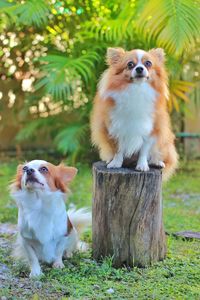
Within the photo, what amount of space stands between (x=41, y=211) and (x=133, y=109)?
92 cm

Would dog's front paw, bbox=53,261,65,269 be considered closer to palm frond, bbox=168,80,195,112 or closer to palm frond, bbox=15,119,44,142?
palm frond, bbox=168,80,195,112

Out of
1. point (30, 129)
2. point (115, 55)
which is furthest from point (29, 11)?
point (115, 55)

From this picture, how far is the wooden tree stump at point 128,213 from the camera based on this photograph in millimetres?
3518

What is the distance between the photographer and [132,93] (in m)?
3.42

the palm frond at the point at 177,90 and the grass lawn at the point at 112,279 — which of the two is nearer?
the grass lawn at the point at 112,279


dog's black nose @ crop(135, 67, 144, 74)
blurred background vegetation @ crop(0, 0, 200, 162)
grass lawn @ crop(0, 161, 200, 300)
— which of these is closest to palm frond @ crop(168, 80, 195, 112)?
blurred background vegetation @ crop(0, 0, 200, 162)

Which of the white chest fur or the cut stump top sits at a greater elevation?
the white chest fur

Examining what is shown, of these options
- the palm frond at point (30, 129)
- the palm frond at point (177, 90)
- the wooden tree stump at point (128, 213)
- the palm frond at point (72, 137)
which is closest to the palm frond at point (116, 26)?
the palm frond at point (177, 90)

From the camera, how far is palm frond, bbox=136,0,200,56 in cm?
516

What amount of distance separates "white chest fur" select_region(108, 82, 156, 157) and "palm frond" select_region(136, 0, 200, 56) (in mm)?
1811

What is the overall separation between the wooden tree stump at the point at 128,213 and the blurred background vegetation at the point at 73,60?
2.05 meters

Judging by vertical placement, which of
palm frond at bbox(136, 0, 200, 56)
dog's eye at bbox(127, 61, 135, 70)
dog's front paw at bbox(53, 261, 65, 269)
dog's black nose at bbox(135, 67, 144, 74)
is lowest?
dog's front paw at bbox(53, 261, 65, 269)

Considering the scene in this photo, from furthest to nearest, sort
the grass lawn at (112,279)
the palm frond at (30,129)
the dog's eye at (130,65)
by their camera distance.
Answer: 1. the palm frond at (30,129)
2. the dog's eye at (130,65)
3. the grass lawn at (112,279)

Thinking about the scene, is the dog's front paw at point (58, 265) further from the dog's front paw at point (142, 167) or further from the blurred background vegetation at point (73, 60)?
the blurred background vegetation at point (73, 60)
